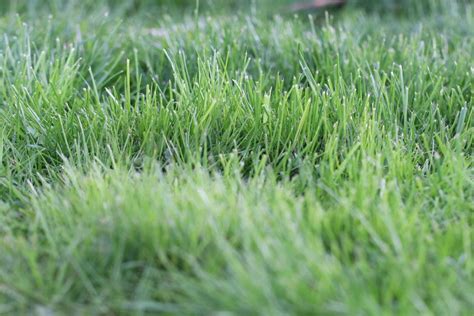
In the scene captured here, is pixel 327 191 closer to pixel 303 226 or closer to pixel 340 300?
pixel 303 226

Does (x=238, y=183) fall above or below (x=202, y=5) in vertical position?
below

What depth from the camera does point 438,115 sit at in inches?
84.7

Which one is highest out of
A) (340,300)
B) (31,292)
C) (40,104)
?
(40,104)

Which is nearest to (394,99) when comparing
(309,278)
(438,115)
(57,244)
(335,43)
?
(438,115)

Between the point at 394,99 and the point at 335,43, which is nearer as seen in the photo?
the point at 394,99

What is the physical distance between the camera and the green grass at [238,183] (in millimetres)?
1410

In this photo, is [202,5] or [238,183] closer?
[238,183]

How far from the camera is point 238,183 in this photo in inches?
70.3

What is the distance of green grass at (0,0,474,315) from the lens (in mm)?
1410

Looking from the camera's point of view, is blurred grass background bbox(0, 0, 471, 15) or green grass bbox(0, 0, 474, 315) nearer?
green grass bbox(0, 0, 474, 315)

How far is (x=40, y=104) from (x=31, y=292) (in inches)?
34.1

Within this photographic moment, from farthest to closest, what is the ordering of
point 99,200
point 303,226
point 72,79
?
point 72,79, point 99,200, point 303,226

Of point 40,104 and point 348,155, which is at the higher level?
point 40,104

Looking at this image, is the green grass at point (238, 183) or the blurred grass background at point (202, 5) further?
the blurred grass background at point (202, 5)
